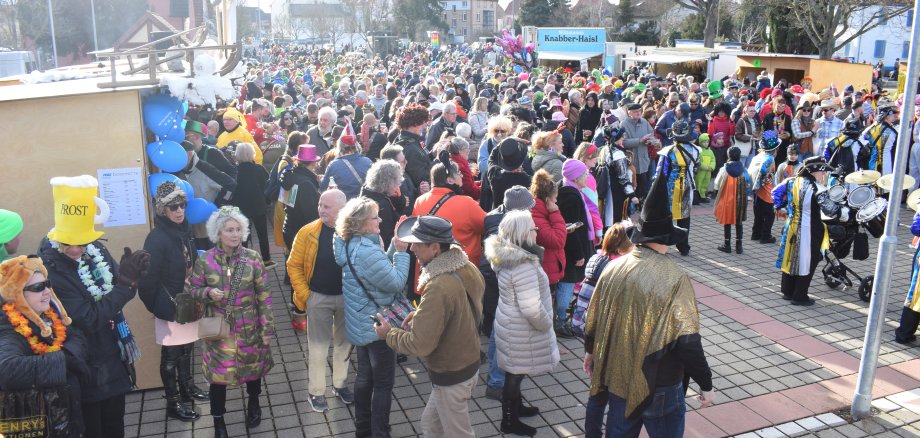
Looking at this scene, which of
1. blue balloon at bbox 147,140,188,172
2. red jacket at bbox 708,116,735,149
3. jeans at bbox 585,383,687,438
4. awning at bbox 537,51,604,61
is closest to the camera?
jeans at bbox 585,383,687,438

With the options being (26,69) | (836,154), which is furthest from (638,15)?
(836,154)

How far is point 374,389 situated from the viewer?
4.74 m

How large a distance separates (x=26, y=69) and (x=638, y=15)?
2527 inches

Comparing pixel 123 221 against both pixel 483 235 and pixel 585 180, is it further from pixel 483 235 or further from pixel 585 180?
pixel 585 180

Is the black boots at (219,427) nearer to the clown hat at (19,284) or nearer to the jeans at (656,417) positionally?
the clown hat at (19,284)

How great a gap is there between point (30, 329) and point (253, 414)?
191cm

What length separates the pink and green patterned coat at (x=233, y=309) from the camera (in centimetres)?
469

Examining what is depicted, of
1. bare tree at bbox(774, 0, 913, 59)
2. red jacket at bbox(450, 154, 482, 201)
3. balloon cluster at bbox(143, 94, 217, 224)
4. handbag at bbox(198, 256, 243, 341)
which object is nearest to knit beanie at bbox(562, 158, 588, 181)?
red jacket at bbox(450, 154, 482, 201)

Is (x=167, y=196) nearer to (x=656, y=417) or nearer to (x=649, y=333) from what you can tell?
(x=649, y=333)

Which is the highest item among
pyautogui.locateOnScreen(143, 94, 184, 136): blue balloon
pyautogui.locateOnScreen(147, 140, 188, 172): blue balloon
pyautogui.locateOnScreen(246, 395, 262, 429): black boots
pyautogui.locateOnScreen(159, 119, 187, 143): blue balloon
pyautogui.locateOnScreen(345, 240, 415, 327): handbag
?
pyautogui.locateOnScreen(143, 94, 184, 136): blue balloon

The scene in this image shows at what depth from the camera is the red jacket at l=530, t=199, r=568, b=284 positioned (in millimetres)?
5766

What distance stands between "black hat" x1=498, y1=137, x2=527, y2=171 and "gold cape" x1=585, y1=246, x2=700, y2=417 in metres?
2.61

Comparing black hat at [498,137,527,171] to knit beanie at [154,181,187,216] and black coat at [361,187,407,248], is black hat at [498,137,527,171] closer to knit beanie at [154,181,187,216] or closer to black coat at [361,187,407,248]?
black coat at [361,187,407,248]

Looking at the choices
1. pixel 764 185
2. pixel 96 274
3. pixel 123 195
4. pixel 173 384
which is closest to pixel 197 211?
pixel 123 195
